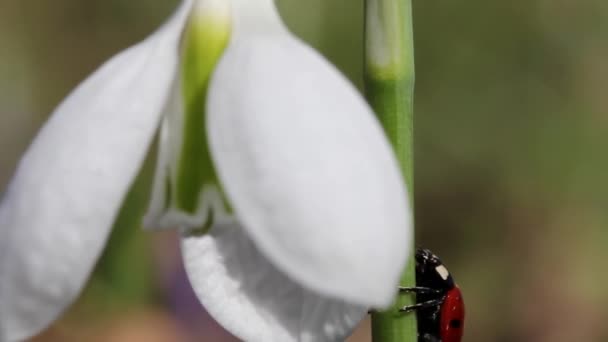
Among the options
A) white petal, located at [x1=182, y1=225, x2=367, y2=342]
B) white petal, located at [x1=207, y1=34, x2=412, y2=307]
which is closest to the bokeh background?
white petal, located at [x1=182, y1=225, x2=367, y2=342]

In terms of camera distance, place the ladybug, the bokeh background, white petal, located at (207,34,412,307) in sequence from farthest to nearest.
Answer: the bokeh background, the ladybug, white petal, located at (207,34,412,307)

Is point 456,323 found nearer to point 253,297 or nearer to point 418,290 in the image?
point 418,290

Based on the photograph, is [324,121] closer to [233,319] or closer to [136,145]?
[136,145]

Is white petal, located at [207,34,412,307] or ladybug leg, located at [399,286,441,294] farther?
ladybug leg, located at [399,286,441,294]

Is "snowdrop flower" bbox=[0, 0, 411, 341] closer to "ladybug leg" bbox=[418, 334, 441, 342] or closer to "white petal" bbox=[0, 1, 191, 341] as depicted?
"white petal" bbox=[0, 1, 191, 341]

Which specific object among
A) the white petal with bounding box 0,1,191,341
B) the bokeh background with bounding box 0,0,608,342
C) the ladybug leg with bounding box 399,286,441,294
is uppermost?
the white petal with bounding box 0,1,191,341

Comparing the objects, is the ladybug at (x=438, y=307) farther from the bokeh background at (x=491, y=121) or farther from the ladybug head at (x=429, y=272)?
the bokeh background at (x=491, y=121)

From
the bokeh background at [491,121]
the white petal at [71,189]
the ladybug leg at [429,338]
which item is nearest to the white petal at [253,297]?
the white petal at [71,189]
